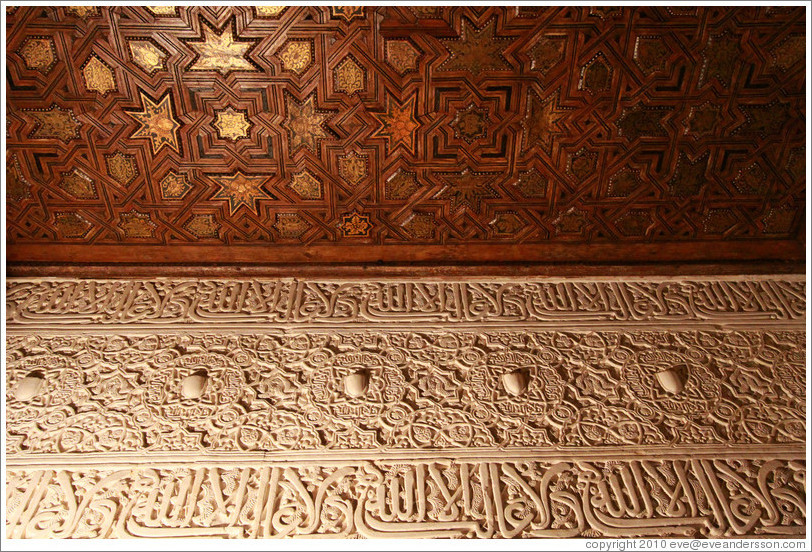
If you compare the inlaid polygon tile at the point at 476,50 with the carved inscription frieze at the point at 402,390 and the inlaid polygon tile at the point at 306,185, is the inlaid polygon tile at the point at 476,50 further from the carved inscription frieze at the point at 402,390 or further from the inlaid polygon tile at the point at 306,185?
the carved inscription frieze at the point at 402,390

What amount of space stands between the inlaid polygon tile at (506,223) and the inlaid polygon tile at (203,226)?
974mm

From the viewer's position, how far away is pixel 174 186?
7.13ft

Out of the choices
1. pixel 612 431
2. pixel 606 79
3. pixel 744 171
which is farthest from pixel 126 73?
pixel 744 171

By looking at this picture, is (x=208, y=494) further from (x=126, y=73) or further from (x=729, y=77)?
(x=729, y=77)

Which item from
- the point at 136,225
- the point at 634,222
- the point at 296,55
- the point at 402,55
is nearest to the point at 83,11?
the point at 296,55

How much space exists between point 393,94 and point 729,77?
3.43 feet

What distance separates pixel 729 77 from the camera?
6.51 ft

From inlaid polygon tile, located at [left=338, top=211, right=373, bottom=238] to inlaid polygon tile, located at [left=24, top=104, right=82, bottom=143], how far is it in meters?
0.90

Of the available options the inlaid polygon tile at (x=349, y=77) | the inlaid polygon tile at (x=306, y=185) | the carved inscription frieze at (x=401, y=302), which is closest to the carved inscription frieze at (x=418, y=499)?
the carved inscription frieze at (x=401, y=302)

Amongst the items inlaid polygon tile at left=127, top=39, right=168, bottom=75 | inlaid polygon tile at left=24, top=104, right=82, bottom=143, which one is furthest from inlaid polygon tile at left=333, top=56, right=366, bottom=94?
inlaid polygon tile at left=24, top=104, right=82, bottom=143

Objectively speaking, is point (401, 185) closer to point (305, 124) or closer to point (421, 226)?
point (421, 226)

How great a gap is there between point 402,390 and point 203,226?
3.02 ft

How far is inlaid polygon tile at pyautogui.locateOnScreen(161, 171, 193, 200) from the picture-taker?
215 centimetres

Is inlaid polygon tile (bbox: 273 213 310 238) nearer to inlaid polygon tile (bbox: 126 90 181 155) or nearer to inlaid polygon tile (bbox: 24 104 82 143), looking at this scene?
inlaid polygon tile (bbox: 126 90 181 155)
